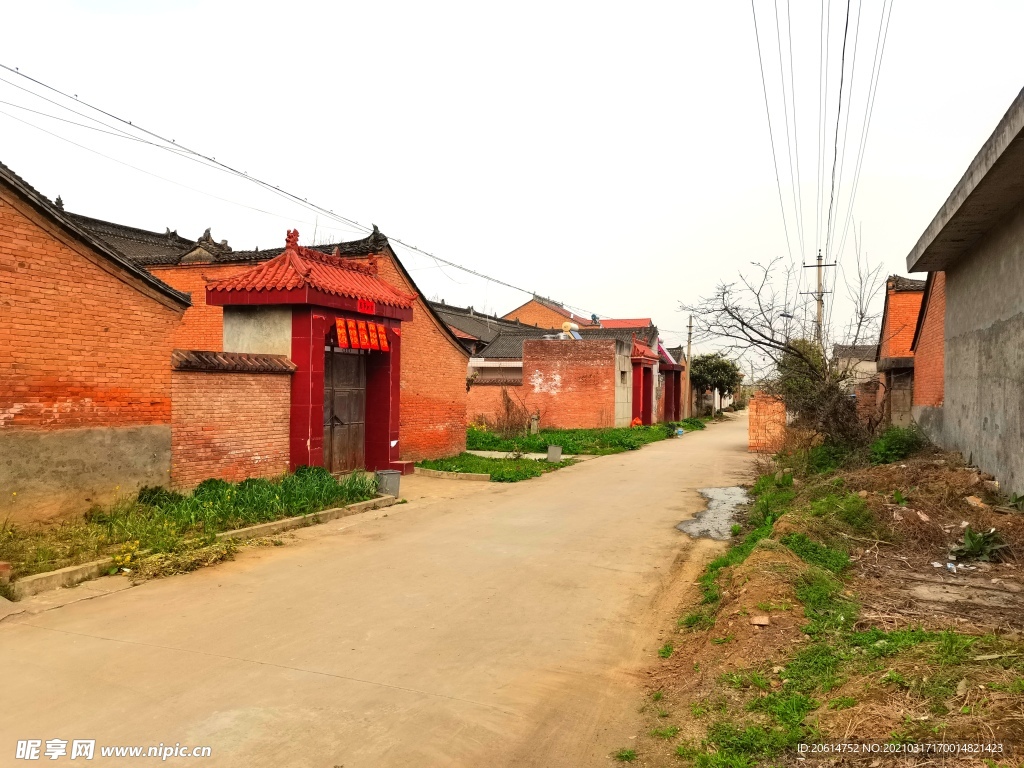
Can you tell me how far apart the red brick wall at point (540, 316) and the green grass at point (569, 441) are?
29.0m

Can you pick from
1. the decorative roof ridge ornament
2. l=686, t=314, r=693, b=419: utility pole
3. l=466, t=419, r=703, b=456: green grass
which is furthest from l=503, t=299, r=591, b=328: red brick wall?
the decorative roof ridge ornament

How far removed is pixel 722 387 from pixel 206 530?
1857 inches

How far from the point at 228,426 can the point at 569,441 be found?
1484cm

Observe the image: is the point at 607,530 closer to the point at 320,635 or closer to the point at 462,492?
the point at 462,492

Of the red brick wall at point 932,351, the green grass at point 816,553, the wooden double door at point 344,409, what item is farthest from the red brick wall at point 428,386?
the red brick wall at point 932,351

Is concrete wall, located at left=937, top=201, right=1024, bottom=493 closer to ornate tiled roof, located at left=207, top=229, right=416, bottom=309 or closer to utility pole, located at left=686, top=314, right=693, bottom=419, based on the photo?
ornate tiled roof, located at left=207, top=229, right=416, bottom=309

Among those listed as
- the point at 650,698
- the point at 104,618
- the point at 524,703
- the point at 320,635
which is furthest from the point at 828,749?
the point at 104,618

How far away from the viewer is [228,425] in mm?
10789

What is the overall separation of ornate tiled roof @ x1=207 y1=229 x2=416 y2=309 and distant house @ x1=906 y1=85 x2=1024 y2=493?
9.80 m

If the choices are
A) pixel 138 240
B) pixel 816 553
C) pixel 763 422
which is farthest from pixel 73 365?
pixel 763 422

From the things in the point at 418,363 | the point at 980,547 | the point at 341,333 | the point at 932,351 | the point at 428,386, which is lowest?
the point at 980,547

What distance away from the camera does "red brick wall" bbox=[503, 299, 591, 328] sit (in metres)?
58.3

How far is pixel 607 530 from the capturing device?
10.2 metres

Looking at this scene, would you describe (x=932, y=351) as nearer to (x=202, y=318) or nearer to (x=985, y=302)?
(x=985, y=302)
